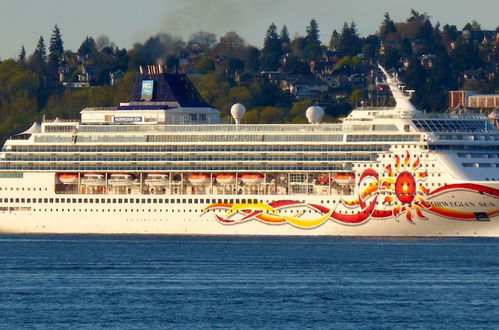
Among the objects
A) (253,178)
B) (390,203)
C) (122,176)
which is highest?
(122,176)

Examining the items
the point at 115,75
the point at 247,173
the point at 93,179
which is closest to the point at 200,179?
the point at 247,173

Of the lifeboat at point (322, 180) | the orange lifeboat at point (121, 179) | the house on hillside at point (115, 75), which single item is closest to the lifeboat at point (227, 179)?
the lifeboat at point (322, 180)

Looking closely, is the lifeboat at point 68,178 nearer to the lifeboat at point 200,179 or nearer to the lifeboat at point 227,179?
the lifeboat at point 200,179

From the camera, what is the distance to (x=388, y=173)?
8806 cm

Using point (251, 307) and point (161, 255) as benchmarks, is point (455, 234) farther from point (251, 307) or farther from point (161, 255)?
point (251, 307)

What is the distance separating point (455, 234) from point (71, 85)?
111m

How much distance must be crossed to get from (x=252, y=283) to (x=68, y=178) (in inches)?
1181

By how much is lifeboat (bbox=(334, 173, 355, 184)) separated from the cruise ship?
47 mm

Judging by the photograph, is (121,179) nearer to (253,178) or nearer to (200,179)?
(200,179)

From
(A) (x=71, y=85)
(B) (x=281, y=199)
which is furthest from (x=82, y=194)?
(A) (x=71, y=85)

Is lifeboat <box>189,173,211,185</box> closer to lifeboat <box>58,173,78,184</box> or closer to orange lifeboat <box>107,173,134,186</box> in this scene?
orange lifeboat <box>107,173,134,186</box>

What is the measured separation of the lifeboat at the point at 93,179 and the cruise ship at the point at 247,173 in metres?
0.07

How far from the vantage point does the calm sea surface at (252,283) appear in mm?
57469

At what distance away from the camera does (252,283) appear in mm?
67125
